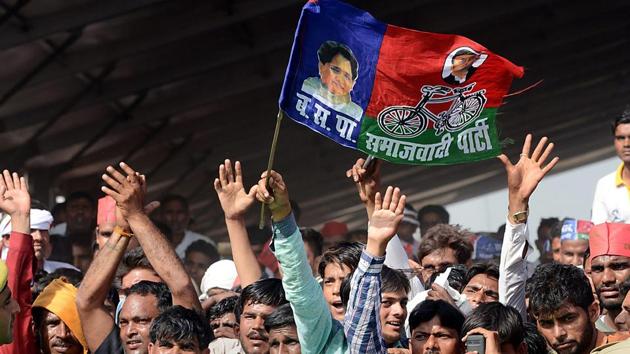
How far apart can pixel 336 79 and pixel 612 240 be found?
204cm

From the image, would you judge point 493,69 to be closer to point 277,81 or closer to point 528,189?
point 528,189

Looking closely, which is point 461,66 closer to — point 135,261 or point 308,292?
point 308,292

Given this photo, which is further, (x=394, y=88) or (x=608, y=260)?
(x=608, y=260)

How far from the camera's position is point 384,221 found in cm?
684

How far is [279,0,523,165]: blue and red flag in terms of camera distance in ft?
24.3

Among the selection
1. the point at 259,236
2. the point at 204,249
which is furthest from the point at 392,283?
the point at 259,236

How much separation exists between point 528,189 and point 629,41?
1464 centimetres

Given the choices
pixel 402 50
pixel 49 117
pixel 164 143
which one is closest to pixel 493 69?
pixel 402 50

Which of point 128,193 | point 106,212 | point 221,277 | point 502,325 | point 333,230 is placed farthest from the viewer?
A: point 333,230

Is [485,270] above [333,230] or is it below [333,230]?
below

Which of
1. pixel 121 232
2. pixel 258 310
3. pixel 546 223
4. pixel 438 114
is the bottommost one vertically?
pixel 258 310

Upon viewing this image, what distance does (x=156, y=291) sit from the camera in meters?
8.09

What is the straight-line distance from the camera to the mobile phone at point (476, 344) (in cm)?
619

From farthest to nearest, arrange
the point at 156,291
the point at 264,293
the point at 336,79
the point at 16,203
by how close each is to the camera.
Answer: the point at 16,203 < the point at 156,291 < the point at 264,293 < the point at 336,79
